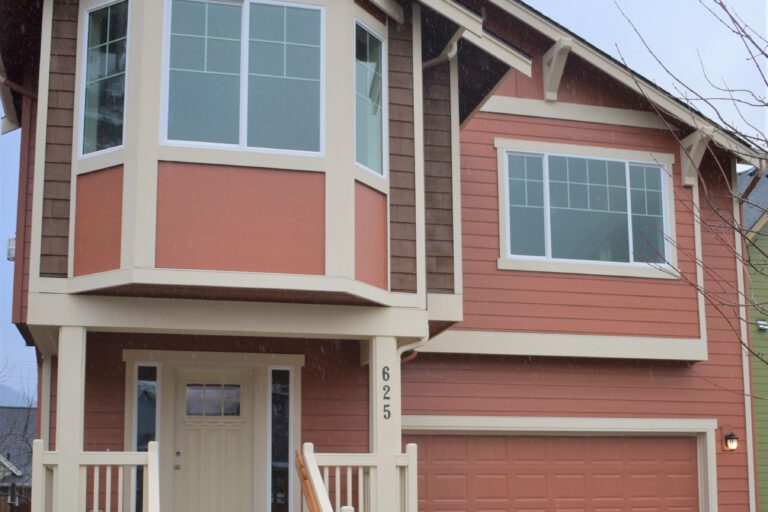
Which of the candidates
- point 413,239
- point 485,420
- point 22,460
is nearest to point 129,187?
point 413,239

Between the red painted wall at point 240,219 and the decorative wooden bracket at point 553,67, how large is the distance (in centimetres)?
477

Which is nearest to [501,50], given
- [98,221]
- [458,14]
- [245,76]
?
[458,14]

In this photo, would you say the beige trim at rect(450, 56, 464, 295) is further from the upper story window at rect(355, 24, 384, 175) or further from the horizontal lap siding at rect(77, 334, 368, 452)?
the horizontal lap siding at rect(77, 334, 368, 452)

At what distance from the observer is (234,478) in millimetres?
10719

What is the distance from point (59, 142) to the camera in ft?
30.0

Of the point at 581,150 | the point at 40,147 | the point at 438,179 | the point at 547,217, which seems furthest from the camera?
the point at 581,150

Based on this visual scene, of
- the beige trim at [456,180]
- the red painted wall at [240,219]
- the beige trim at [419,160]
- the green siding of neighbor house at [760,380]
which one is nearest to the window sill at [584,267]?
the green siding of neighbor house at [760,380]

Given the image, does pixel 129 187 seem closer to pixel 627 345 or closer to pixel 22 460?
pixel 627 345

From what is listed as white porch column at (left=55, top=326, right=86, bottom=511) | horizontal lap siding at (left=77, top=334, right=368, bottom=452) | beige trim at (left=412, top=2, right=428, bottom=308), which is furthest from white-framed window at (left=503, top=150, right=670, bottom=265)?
white porch column at (left=55, top=326, right=86, bottom=511)

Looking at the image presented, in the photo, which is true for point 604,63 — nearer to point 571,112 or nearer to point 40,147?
point 571,112

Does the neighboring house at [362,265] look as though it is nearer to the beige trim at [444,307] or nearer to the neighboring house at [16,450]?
the beige trim at [444,307]

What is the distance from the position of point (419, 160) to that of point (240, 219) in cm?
193

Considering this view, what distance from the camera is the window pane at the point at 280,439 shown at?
35.1 ft

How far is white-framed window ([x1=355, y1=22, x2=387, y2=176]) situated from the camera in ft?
31.5
